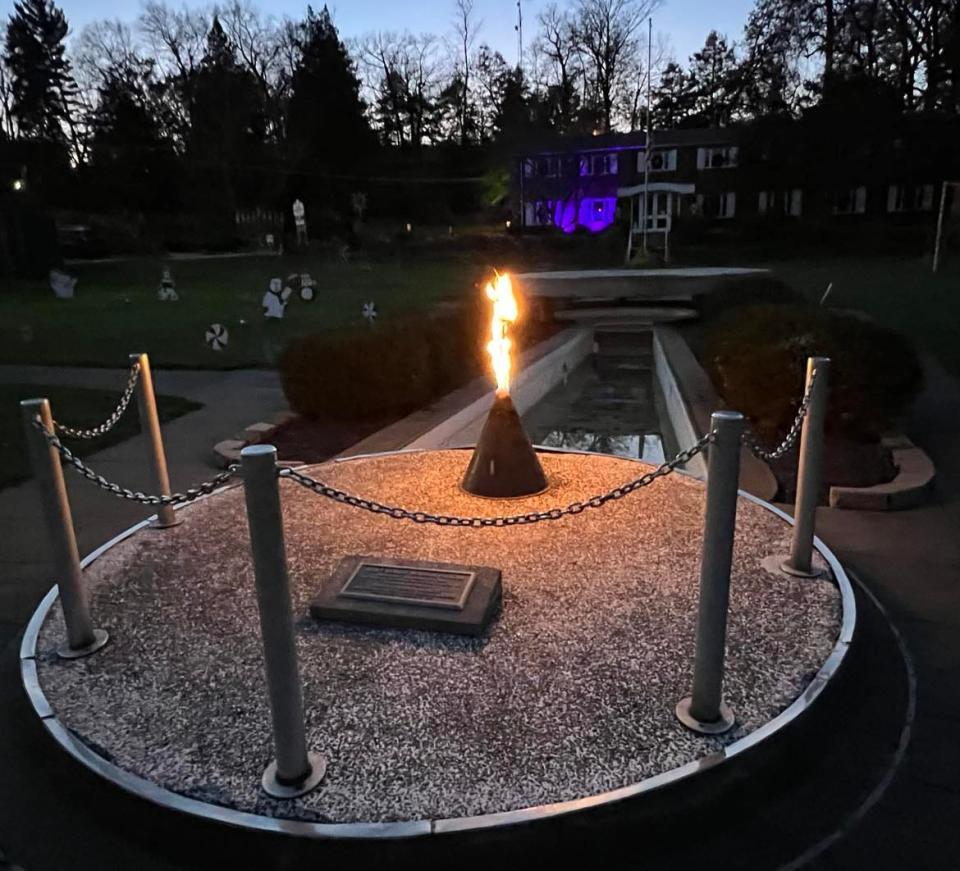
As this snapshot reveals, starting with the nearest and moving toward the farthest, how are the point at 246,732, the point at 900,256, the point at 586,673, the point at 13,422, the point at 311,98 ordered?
the point at 246,732, the point at 586,673, the point at 13,422, the point at 900,256, the point at 311,98

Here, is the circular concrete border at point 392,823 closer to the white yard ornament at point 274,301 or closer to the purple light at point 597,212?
the white yard ornament at point 274,301

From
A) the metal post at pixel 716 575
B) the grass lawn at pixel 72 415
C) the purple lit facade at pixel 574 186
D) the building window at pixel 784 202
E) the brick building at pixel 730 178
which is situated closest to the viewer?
the metal post at pixel 716 575

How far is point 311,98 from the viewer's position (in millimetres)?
50031

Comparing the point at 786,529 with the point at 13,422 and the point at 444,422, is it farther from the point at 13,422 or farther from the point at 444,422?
the point at 13,422

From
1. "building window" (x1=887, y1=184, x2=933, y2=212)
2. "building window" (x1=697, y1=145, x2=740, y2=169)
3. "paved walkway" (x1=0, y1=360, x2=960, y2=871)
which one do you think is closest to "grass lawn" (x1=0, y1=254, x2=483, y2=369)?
"paved walkway" (x1=0, y1=360, x2=960, y2=871)

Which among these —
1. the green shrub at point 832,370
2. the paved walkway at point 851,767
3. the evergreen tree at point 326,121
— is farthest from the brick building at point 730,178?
the paved walkway at point 851,767

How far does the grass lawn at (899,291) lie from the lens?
46.0 ft

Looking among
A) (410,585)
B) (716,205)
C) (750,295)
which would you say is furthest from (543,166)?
(410,585)

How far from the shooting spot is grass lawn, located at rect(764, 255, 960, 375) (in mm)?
14031

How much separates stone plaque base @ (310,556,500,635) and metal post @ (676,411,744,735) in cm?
107

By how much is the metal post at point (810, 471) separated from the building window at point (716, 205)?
40.8 metres

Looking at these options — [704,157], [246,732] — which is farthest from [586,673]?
[704,157]

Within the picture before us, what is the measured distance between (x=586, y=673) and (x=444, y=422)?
4.75 meters

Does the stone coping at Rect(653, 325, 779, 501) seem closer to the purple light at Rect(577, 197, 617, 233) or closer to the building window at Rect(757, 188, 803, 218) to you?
the building window at Rect(757, 188, 803, 218)
